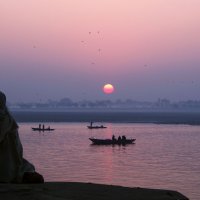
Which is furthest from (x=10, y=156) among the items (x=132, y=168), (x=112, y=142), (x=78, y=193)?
(x=112, y=142)

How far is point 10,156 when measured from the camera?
4.93 metres

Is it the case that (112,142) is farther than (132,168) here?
Yes

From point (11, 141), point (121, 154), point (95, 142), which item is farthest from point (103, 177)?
point (95, 142)

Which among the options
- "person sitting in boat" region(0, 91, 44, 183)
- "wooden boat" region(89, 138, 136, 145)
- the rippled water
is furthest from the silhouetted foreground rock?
"wooden boat" region(89, 138, 136, 145)

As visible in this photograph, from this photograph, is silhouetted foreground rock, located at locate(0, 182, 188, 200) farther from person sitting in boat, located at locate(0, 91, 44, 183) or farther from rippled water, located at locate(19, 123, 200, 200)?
rippled water, located at locate(19, 123, 200, 200)

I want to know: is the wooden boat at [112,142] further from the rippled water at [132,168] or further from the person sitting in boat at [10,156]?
the person sitting in boat at [10,156]

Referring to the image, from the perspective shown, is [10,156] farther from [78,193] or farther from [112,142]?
[112,142]

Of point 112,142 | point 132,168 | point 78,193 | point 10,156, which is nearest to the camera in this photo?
point 78,193

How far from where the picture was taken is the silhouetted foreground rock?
4105 millimetres

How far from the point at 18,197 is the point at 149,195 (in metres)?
0.97

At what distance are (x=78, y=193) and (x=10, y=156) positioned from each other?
906mm

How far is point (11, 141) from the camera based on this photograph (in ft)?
16.4

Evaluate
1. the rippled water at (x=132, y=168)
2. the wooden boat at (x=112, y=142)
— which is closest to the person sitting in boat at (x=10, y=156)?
the rippled water at (x=132, y=168)

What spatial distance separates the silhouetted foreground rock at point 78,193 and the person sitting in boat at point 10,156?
0.37m
